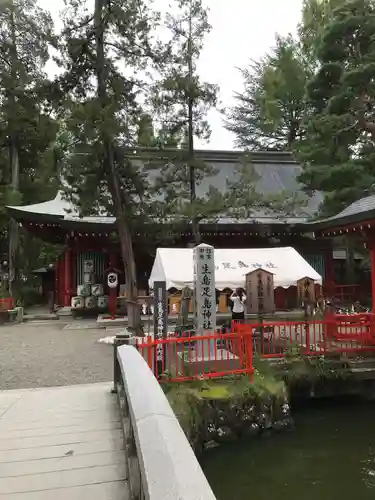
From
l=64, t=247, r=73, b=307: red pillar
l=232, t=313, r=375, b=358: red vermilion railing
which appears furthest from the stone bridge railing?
l=64, t=247, r=73, b=307: red pillar

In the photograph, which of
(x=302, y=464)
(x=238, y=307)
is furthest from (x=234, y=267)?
(x=302, y=464)

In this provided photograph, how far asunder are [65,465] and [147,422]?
66.4 inches

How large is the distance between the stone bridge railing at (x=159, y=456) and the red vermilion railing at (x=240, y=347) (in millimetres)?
3591

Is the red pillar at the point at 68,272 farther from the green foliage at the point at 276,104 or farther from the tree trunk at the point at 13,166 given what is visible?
the green foliage at the point at 276,104

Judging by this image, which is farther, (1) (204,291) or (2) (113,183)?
(2) (113,183)

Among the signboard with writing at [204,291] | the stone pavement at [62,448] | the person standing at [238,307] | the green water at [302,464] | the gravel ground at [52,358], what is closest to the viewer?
the stone pavement at [62,448]

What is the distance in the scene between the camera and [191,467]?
69.5 inches

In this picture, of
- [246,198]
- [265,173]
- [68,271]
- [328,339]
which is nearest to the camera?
[328,339]

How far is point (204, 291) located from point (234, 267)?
3.01 metres

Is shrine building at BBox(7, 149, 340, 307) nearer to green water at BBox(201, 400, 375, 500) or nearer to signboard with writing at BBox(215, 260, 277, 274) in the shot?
signboard with writing at BBox(215, 260, 277, 274)

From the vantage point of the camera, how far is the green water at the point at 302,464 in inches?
234

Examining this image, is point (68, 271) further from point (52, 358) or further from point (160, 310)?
point (160, 310)

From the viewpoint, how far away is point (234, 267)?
11625mm

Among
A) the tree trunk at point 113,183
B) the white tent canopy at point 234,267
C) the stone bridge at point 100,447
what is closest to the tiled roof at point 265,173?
the white tent canopy at point 234,267
